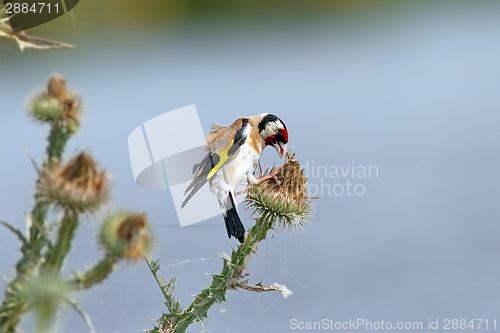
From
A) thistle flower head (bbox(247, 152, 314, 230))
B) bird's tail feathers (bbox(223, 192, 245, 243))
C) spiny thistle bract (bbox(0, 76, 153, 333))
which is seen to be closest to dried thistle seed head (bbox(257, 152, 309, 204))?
thistle flower head (bbox(247, 152, 314, 230))

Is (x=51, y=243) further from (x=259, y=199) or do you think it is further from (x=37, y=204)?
(x=259, y=199)

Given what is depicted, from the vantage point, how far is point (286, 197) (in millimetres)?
1445

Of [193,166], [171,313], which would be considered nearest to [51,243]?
[171,313]

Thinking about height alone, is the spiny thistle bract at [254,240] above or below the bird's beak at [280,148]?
below

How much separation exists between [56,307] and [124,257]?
0.36 ft

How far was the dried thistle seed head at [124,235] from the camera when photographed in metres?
0.58

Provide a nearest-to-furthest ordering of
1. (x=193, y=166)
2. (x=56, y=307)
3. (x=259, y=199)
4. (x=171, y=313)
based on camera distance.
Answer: (x=56, y=307), (x=171, y=313), (x=193, y=166), (x=259, y=199)

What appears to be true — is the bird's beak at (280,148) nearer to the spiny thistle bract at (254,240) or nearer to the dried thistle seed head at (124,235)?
the spiny thistle bract at (254,240)

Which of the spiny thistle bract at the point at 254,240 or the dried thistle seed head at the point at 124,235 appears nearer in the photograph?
the dried thistle seed head at the point at 124,235

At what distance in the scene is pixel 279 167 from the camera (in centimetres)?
148

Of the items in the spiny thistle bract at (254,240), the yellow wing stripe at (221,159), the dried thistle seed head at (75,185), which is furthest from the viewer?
the yellow wing stripe at (221,159)

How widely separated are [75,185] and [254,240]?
0.89 meters

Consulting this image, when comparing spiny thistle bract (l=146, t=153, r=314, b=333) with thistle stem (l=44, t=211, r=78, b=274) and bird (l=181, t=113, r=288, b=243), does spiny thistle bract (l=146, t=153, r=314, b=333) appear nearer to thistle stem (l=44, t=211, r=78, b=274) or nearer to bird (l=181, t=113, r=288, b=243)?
bird (l=181, t=113, r=288, b=243)

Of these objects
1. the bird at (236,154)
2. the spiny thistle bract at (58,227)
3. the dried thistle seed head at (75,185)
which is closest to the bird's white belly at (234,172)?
the bird at (236,154)
